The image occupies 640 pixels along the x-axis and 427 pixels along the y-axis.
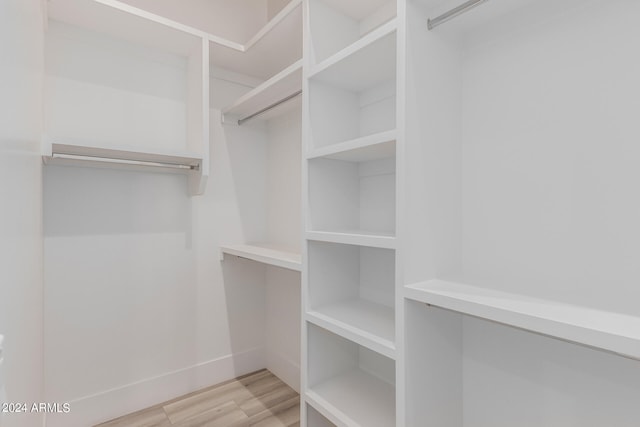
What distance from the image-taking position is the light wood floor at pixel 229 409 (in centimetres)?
177

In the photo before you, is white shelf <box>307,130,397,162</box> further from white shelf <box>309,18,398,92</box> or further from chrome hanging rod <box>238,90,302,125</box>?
chrome hanging rod <box>238,90,302,125</box>

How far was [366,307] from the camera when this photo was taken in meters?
1.48

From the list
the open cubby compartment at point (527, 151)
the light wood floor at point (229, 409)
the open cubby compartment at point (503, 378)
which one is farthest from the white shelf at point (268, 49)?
the light wood floor at point (229, 409)

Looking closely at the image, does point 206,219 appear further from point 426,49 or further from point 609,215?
point 609,215

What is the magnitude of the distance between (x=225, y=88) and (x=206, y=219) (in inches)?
35.8

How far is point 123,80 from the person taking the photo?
183 centimetres

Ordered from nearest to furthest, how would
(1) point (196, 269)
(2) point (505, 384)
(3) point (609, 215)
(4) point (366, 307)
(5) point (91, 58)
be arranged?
(3) point (609, 215)
(2) point (505, 384)
(4) point (366, 307)
(5) point (91, 58)
(1) point (196, 269)

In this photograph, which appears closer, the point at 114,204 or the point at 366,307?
the point at 366,307

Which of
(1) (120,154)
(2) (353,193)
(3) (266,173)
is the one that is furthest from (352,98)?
(1) (120,154)

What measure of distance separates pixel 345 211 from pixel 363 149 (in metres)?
0.42

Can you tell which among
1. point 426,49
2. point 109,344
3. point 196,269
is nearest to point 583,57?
point 426,49

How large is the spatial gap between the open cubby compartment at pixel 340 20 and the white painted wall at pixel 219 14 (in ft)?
3.48

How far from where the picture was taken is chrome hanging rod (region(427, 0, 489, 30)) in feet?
3.26

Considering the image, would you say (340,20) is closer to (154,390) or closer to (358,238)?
(358,238)
